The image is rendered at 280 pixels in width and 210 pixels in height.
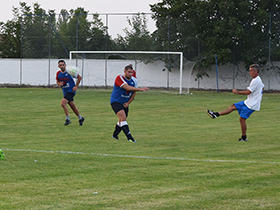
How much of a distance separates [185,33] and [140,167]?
114ft

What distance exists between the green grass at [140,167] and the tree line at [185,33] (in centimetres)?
2567

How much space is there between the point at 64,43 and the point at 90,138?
111 feet

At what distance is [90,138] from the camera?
456 inches

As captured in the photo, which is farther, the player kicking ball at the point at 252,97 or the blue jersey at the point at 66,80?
the blue jersey at the point at 66,80

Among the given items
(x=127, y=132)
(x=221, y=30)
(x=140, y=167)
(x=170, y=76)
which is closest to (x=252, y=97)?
(x=127, y=132)

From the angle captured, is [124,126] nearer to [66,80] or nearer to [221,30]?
[66,80]

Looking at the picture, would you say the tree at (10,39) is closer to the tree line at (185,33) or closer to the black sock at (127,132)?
the tree line at (185,33)

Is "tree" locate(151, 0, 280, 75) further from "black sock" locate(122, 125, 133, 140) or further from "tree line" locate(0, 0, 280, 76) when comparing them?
"black sock" locate(122, 125, 133, 140)

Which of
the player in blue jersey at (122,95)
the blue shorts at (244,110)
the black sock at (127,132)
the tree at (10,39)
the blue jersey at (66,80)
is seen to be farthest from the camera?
the tree at (10,39)

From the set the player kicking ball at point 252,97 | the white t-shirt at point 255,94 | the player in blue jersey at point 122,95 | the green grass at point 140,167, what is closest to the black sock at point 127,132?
the player in blue jersey at point 122,95

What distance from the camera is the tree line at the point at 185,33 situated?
127ft

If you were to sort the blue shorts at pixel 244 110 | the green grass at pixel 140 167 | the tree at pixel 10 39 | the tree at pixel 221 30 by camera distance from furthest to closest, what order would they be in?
the tree at pixel 10 39 → the tree at pixel 221 30 → the blue shorts at pixel 244 110 → the green grass at pixel 140 167

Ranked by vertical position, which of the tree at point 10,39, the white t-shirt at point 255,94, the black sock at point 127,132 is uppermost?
the tree at point 10,39

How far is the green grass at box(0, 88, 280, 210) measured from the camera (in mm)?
5832
